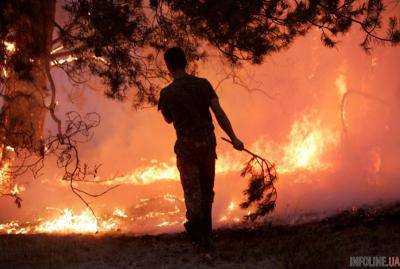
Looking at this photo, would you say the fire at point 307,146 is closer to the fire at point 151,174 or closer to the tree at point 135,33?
the fire at point 151,174

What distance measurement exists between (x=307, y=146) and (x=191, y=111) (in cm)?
592

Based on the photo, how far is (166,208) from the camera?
874cm

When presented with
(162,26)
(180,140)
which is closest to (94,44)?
(162,26)

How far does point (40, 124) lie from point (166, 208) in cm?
245

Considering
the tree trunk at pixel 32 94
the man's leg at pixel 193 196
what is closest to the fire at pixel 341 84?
the tree trunk at pixel 32 94

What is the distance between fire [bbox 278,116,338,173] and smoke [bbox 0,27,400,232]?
0.07 ft

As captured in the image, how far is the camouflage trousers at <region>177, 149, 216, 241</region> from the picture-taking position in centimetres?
488

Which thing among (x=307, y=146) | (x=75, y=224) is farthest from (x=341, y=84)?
(x=75, y=224)

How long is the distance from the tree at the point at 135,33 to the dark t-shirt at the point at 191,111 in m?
1.44

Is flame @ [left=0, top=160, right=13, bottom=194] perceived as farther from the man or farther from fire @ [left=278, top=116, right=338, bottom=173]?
fire @ [left=278, top=116, right=338, bottom=173]

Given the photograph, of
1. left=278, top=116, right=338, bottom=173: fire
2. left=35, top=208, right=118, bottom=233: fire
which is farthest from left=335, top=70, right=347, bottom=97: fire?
left=35, top=208, right=118, bottom=233: fire

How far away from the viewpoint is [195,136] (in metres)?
4.87

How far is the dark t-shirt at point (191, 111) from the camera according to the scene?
15.9 feet

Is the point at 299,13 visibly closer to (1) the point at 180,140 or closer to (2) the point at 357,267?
(1) the point at 180,140
